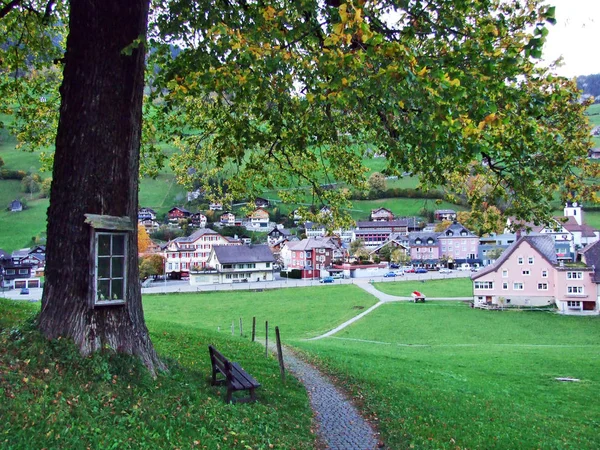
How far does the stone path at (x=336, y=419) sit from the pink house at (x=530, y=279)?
44.1 metres

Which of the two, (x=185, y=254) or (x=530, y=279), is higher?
(x=185, y=254)

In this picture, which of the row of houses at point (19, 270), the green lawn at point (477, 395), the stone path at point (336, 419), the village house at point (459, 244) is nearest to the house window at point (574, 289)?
the green lawn at point (477, 395)

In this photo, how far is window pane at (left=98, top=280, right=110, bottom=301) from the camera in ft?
23.8

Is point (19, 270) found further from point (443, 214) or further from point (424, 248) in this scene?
point (443, 214)

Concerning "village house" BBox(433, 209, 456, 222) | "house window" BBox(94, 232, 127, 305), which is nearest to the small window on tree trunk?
"house window" BBox(94, 232, 127, 305)

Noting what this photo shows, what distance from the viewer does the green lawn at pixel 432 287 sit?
194 feet

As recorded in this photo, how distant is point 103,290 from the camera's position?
7316mm

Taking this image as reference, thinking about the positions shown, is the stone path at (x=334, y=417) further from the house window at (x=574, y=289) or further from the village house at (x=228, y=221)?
the village house at (x=228, y=221)

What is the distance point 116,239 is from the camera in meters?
7.51

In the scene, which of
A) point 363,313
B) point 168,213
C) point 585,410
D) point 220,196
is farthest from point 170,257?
point 585,410

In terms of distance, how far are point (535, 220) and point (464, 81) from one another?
16.7 feet

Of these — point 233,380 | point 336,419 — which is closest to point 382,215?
point 336,419

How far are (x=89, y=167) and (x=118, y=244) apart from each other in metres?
1.30

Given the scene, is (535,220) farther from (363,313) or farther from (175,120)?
(363,313)
